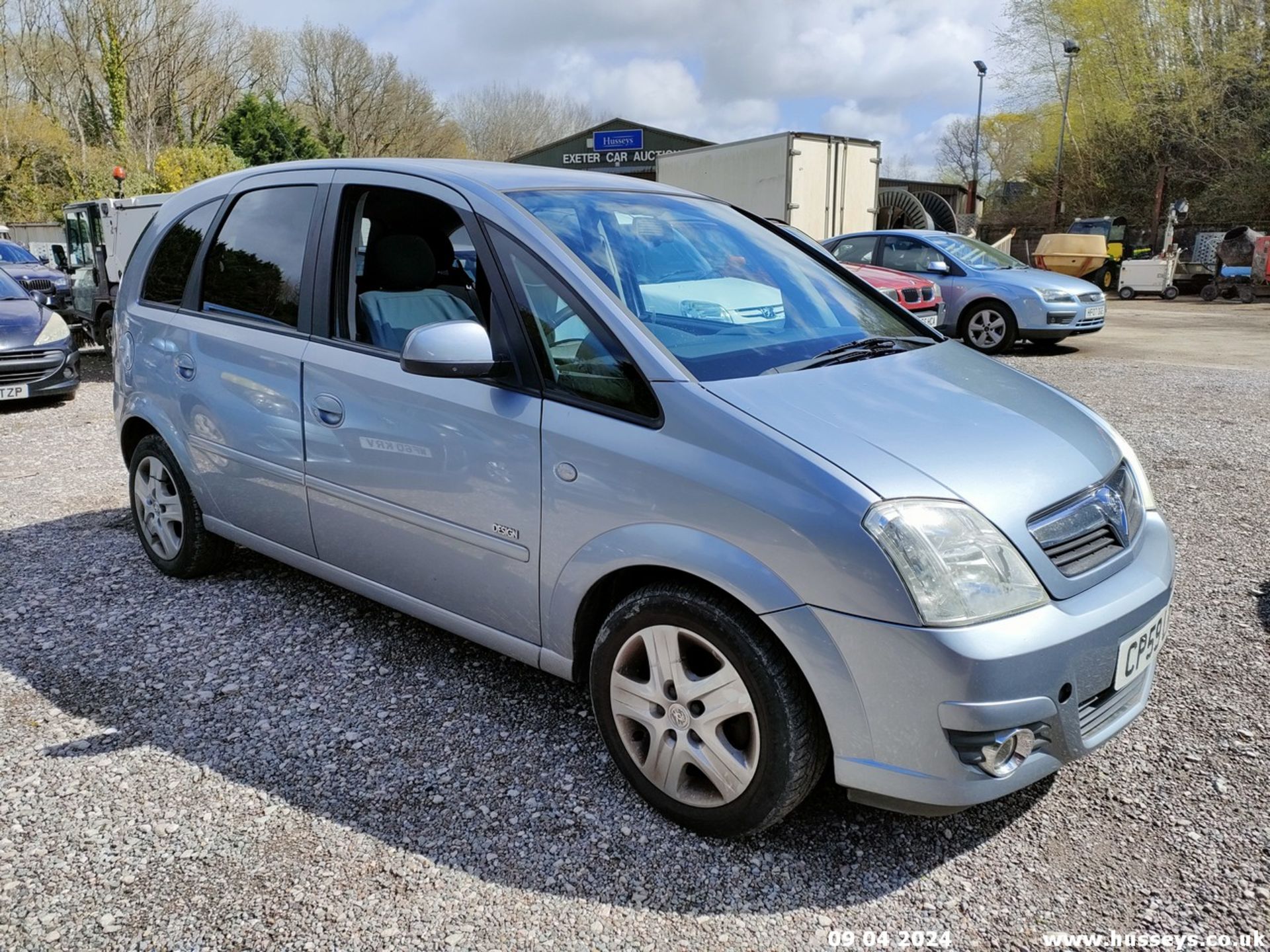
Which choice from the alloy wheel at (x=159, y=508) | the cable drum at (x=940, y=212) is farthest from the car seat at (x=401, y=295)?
the cable drum at (x=940, y=212)

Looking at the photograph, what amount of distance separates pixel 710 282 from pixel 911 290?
8545 millimetres

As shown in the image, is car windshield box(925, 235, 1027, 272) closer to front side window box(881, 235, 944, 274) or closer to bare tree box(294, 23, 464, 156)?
front side window box(881, 235, 944, 274)

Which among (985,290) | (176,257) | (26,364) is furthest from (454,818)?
(985,290)

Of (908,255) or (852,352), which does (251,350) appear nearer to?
(852,352)

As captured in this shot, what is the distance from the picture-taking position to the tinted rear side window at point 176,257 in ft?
13.1

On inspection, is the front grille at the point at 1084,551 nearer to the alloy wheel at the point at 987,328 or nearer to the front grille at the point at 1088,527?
the front grille at the point at 1088,527

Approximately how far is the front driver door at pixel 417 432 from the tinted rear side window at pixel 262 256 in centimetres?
19

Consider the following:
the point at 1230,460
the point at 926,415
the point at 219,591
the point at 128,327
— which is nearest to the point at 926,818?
the point at 926,415

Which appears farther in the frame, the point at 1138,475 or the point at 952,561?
the point at 1138,475

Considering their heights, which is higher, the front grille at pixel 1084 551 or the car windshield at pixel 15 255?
the car windshield at pixel 15 255

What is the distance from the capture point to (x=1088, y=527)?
7.86 ft

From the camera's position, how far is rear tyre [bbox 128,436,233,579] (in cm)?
409

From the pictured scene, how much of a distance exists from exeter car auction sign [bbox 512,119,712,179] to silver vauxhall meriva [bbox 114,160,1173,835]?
4960 centimetres

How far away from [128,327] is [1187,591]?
4.80 metres
